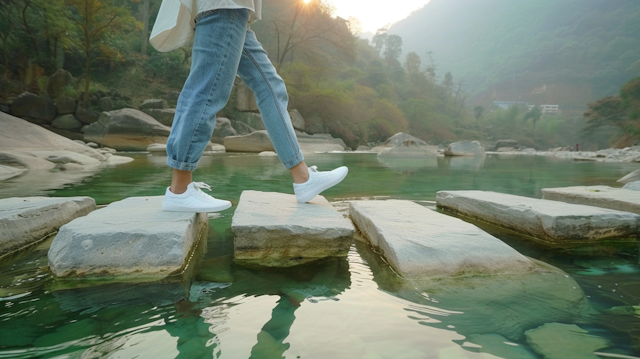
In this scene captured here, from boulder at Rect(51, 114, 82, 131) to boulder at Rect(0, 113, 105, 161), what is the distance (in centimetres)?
796

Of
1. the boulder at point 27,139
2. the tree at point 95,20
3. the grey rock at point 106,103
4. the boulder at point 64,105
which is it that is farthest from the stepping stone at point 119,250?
the grey rock at point 106,103

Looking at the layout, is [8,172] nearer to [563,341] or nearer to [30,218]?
[30,218]

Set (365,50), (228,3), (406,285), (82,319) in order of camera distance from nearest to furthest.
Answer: (82,319) → (406,285) → (228,3) → (365,50)

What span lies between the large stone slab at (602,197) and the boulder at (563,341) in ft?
4.73

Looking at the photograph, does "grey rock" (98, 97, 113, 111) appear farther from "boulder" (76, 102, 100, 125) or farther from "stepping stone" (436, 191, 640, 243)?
"stepping stone" (436, 191, 640, 243)

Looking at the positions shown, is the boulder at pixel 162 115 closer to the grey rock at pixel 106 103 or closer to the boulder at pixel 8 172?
the grey rock at pixel 106 103

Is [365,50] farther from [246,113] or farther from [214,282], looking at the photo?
[214,282]

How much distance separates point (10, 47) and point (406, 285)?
22894 mm

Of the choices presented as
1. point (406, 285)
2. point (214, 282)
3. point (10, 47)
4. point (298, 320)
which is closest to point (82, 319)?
point (214, 282)

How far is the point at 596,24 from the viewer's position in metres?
79.3

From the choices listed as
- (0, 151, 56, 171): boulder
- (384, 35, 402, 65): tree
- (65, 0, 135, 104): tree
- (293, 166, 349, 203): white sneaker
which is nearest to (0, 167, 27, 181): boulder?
(0, 151, 56, 171): boulder

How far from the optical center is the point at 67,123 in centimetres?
1344

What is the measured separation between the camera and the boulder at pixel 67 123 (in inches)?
523

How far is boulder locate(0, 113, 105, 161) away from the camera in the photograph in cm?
583
